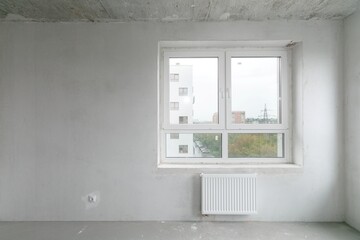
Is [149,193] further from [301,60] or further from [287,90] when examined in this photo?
[301,60]

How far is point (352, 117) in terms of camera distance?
117 inches

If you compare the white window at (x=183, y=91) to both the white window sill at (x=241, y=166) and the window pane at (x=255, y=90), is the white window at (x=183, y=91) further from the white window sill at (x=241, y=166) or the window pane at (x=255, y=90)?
the white window sill at (x=241, y=166)

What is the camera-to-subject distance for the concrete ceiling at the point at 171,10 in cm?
272

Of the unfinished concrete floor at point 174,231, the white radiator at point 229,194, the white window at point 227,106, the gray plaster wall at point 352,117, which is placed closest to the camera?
the unfinished concrete floor at point 174,231

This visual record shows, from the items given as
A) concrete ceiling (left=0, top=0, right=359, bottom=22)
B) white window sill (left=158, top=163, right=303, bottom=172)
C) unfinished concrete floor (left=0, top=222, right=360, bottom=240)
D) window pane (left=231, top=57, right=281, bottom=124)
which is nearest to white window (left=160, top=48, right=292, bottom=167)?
window pane (left=231, top=57, right=281, bottom=124)

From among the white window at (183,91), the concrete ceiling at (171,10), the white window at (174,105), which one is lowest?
the white window at (174,105)

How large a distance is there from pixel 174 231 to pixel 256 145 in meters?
1.58

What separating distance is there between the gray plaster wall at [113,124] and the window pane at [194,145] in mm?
344

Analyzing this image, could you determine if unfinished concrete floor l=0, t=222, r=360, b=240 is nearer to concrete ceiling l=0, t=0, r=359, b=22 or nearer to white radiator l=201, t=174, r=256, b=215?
white radiator l=201, t=174, r=256, b=215

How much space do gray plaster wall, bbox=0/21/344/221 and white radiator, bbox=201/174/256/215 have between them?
0.44 ft

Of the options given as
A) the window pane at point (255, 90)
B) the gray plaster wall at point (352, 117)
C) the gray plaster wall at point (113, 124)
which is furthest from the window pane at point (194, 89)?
the gray plaster wall at point (352, 117)

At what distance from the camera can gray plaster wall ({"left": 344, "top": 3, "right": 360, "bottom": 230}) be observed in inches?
114

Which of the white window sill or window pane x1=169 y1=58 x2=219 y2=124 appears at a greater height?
window pane x1=169 y1=58 x2=219 y2=124

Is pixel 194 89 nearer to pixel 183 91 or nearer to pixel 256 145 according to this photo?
pixel 183 91
